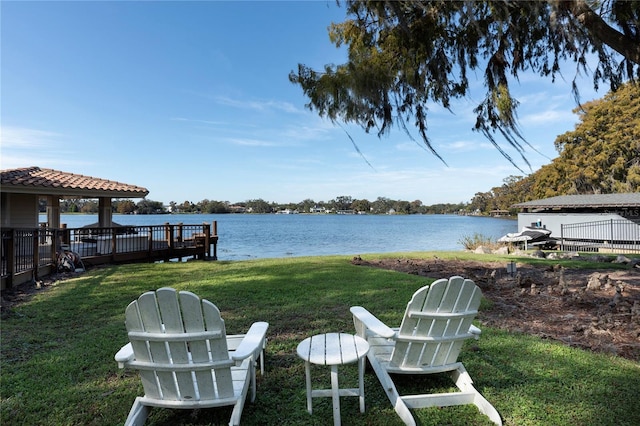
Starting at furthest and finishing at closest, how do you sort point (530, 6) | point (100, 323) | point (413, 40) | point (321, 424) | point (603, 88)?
point (603, 88) < point (413, 40) < point (100, 323) < point (530, 6) < point (321, 424)

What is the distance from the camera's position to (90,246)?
1130 centimetres

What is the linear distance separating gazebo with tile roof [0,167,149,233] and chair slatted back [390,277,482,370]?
1126 cm

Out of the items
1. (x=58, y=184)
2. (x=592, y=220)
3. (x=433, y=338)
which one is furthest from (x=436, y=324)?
(x=592, y=220)

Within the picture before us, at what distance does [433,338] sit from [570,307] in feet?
12.9

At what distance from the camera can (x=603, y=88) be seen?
5496 millimetres

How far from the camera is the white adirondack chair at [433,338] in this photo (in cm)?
237

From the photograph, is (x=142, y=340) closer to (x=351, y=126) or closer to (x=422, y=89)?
(x=351, y=126)

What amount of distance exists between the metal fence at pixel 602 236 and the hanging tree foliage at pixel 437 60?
13575 mm

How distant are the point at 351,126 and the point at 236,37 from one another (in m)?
9.56

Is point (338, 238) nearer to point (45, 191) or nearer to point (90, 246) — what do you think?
point (90, 246)

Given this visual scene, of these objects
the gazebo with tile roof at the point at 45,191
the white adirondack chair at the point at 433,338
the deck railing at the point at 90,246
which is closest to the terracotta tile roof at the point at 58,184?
the gazebo with tile roof at the point at 45,191

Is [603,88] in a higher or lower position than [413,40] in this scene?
lower

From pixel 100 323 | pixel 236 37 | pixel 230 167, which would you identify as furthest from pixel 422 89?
pixel 230 167

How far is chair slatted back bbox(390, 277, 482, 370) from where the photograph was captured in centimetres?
240
